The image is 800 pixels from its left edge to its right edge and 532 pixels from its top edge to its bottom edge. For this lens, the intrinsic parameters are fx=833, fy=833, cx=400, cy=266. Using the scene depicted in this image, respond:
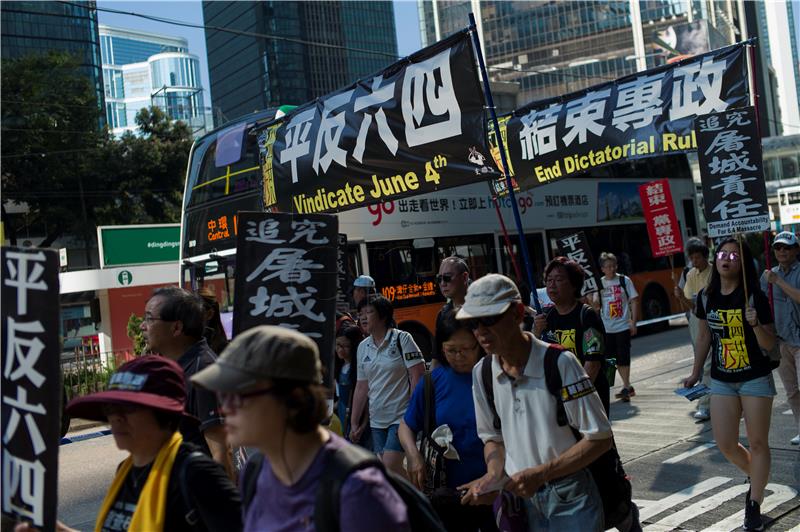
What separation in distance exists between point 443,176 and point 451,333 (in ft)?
9.24

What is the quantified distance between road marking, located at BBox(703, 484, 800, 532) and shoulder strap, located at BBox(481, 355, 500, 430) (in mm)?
2514

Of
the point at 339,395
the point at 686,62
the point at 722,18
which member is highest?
the point at 722,18

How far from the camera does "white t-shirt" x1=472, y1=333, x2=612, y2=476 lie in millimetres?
2971

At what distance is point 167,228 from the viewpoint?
81.3 ft

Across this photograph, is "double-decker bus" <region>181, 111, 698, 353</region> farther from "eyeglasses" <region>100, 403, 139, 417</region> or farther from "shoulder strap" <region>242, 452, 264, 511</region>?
"shoulder strap" <region>242, 452, 264, 511</region>

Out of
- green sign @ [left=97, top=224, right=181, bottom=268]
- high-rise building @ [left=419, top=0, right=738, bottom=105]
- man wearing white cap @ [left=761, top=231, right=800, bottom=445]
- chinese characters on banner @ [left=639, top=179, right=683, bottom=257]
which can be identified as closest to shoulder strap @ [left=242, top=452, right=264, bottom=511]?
man wearing white cap @ [left=761, top=231, right=800, bottom=445]

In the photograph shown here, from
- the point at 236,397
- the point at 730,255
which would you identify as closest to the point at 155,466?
the point at 236,397

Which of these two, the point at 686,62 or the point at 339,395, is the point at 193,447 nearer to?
the point at 339,395

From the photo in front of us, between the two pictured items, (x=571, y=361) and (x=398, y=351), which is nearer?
(x=571, y=361)

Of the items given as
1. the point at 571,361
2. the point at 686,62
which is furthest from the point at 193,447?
the point at 686,62

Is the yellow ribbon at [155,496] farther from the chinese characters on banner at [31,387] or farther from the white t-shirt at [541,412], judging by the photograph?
the white t-shirt at [541,412]

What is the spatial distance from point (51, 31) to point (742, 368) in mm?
59550

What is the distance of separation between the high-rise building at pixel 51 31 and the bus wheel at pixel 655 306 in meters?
44.3

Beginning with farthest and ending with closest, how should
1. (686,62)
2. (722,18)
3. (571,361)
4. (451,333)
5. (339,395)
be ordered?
1. (722,18)
2. (686,62)
3. (339,395)
4. (451,333)
5. (571,361)
